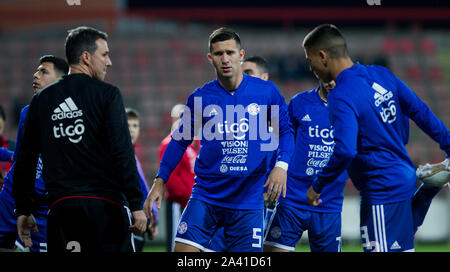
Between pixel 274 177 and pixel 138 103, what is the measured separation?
14803mm

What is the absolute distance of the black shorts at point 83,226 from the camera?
4.05m

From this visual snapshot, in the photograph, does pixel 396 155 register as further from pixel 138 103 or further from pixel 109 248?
pixel 138 103

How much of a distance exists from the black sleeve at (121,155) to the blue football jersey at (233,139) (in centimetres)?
99

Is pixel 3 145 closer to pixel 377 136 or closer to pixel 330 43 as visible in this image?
pixel 330 43

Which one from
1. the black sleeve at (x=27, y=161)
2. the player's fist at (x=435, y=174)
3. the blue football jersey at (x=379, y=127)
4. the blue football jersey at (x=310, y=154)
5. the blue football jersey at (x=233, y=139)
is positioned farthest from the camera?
the blue football jersey at (x=310, y=154)

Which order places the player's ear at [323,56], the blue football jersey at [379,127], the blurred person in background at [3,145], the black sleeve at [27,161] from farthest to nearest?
the blurred person in background at [3,145] → the player's ear at [323,56] → the blue football jersey at [379,127] → the black sleeve at [27,161]

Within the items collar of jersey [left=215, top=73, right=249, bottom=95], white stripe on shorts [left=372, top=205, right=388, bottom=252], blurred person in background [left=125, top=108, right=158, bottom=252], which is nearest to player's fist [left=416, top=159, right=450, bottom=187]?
white stripe on shorts [left=372, top=205, right=388, bottom=252]

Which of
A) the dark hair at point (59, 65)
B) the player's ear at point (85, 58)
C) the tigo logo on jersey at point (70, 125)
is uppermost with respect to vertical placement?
the dark hair at point (59, 65)

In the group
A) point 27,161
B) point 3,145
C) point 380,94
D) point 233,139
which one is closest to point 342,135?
point 380,94

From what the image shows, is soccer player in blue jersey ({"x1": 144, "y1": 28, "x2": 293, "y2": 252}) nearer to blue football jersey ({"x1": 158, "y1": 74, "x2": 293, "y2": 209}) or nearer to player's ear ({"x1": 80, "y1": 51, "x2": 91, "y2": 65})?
blue football jersey ({"x1": 158, "y1": 74, "x2": 293, "y2": 209})

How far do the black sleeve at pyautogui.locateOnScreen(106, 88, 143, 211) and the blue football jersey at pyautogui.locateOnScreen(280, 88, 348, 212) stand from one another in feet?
7.20

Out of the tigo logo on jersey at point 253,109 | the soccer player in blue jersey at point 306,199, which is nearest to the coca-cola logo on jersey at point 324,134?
the soccer player in blue jersey at point 306,199

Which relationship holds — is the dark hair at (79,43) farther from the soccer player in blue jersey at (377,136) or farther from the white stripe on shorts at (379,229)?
the white stripe on shorts at (379,229)

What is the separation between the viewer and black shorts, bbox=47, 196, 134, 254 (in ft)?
13.3
